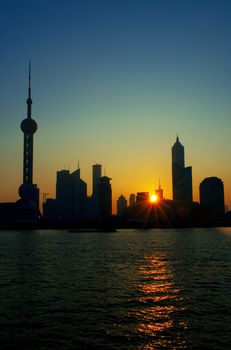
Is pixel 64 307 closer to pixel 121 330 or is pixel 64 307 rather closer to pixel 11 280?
pixel 121 330

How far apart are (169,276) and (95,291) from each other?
1813cm

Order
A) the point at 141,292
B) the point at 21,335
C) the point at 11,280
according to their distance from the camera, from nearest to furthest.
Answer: the point at 21,335, the point at 141,292, the point at 11,280

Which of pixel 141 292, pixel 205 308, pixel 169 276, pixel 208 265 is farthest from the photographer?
pixel 208 265

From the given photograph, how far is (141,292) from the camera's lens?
50.8m

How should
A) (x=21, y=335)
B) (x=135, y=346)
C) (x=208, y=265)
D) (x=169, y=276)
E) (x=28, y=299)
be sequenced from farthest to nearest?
(x=208, y=265)
(x=169, y=276)
(x=28, y=299)
(x=21, y=335)
(x=135, y=346)

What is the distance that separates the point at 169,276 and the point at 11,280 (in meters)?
25.4

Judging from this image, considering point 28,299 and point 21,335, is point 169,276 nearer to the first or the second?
point 28,299

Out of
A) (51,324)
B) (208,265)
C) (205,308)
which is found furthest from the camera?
(208,265)

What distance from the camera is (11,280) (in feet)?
201

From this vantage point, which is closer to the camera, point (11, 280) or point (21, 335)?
point (21, 335)

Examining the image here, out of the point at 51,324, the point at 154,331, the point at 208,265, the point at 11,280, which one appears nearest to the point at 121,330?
the point at 154,331

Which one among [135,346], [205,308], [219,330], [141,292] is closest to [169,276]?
[141,292]

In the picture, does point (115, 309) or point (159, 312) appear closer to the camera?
point (159, 312)

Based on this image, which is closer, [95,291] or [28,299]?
[28,299]
